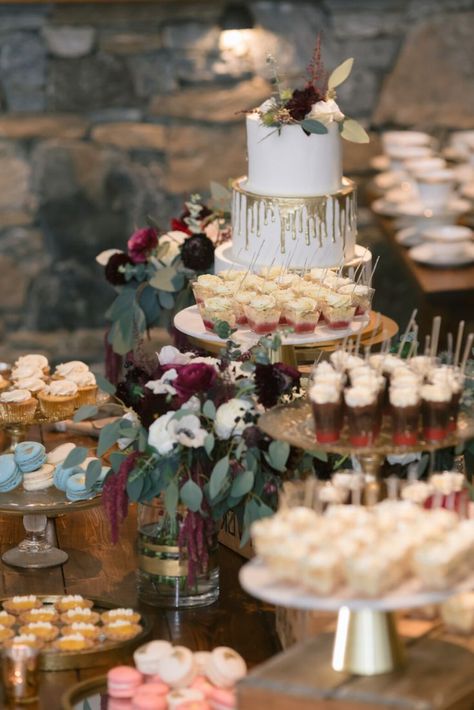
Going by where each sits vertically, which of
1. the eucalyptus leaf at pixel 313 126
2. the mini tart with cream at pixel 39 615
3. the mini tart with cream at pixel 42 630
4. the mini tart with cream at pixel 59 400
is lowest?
the mini tart with cream at pixel 39 615

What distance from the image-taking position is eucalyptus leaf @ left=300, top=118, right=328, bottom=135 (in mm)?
2830

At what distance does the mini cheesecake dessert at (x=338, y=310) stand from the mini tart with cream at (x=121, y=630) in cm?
75

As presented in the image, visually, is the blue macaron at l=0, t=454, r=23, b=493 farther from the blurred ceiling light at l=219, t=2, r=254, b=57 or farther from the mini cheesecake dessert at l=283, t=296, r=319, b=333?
the blurred ceiling light at l=219, t=2, r=254, b=57

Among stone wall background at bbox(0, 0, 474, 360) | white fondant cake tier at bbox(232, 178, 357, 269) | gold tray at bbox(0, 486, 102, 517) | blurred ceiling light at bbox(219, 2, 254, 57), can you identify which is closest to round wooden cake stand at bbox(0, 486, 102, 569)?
gold tray at bbox(0, 486, 102, 517)

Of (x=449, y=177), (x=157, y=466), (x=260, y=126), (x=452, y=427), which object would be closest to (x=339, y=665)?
(x=452, y=427)

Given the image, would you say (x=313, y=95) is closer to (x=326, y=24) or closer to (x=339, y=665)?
(x=339, y=665)

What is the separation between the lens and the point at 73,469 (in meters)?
2.65

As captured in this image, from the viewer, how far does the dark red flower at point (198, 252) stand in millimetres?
3225

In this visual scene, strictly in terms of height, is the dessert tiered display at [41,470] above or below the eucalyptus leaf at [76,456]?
below

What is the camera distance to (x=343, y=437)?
7.14ft

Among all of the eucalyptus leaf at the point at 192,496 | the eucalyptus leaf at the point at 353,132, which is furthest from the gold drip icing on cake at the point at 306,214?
the eucalyptus leaf at the point at 192,496

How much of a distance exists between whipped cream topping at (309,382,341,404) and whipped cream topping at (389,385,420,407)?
9 centimetres

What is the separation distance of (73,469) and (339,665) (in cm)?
94

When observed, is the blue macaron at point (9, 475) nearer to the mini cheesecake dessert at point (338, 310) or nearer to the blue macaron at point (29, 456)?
the blue macaron at point (29, 456)
